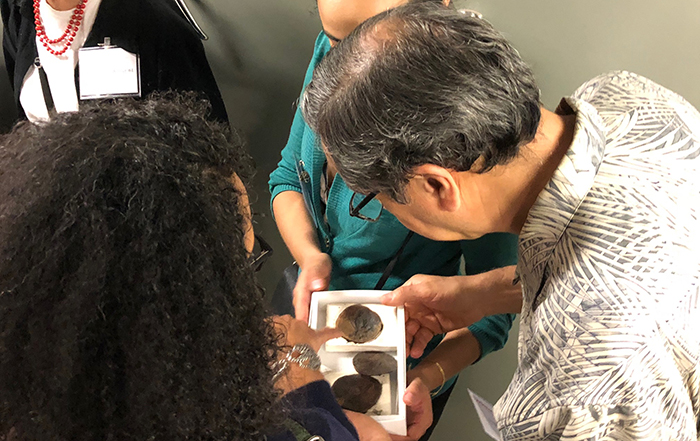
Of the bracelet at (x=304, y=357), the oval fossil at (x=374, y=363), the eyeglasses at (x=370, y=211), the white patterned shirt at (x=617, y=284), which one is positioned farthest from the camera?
the eyeglasses at (x=370, y=211)

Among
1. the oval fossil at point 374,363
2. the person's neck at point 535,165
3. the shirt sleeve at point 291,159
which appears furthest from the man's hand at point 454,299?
the shirt sleeve at point 291,159

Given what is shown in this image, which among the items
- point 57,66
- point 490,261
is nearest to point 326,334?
point 490,261

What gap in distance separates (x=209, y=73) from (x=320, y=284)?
74 cm

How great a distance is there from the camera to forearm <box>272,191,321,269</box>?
1196mm

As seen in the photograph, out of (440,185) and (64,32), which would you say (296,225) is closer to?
(440,185)

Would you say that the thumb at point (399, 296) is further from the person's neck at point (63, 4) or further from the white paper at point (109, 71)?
the person's neck at point (63, 4)

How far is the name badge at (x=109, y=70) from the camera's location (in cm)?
128

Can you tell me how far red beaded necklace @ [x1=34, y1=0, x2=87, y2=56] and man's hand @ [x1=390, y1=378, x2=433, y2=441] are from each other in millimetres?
1269

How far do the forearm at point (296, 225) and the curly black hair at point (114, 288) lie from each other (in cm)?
72

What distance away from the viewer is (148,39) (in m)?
1.28

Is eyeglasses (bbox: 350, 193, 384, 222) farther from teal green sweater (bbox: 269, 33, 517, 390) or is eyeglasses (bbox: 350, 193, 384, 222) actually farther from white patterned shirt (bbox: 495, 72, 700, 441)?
white patterned shirt (bbox: 495, 72, 700, 441)

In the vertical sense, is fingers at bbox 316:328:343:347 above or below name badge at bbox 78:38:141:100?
below

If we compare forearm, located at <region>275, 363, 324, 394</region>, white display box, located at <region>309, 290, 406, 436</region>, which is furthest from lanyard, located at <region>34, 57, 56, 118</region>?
forearm, located at <region>275, 363, 324, 394</region>

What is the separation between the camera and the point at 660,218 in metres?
0.55
